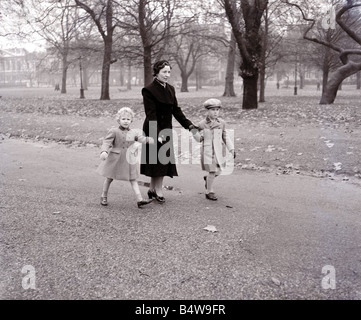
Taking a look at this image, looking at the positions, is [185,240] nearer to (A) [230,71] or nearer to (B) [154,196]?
(B) [154,196]

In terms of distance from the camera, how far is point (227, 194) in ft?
18.2

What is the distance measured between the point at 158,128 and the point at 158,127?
1 centimetres

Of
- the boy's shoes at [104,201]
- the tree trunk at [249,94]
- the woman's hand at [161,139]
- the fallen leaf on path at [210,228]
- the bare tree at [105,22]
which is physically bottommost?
the fallen leaf on path at [210,228]

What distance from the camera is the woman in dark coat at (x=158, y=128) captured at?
4996 mm

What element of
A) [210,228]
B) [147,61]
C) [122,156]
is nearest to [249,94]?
[147,61]

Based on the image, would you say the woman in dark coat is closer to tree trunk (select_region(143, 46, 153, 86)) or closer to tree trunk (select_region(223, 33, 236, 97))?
tree trunk (select_region(143, 46, 153, 86))

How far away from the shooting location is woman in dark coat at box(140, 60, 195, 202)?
500 cm

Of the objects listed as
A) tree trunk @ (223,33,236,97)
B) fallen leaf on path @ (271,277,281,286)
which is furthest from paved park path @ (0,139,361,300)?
tree trunk @ (223,33,236,97)

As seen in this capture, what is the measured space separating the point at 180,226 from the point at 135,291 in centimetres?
143

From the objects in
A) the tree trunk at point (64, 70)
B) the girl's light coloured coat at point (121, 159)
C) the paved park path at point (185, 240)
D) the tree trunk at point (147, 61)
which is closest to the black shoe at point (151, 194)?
the paved park path at point (185, 240)

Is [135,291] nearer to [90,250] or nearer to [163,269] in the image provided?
[163,269]

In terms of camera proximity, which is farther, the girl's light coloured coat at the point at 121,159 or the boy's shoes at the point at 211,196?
the boy's shoes at the point at 211,196

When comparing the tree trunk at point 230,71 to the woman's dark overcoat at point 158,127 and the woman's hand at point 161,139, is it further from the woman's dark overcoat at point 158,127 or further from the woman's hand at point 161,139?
the woman's hand at point 161,139

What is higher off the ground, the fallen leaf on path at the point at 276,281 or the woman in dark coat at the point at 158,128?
the woman in dark coat at the point at 158,128
